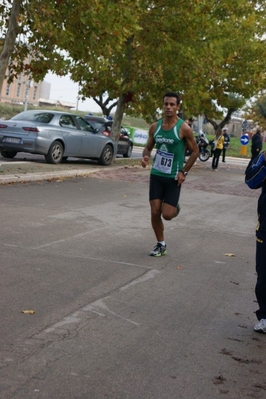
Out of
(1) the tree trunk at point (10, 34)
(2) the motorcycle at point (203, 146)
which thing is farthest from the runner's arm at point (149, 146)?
(2) the motorcycle at point (203, 146)

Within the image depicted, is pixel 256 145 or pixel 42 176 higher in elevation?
pixel 256 145

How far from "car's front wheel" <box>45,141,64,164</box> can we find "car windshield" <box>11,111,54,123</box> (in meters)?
0.75

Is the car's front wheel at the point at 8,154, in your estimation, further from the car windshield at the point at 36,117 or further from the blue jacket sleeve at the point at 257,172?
the blue jacket sleeve at the point at 257,172

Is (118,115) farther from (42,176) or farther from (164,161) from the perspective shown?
(164,161)

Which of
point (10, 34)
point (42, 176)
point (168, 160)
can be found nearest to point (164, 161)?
point (168, 160)

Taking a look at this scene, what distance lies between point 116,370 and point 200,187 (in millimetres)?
17279

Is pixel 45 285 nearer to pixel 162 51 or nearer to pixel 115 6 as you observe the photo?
pixel 115 6

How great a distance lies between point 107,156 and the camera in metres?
25.9

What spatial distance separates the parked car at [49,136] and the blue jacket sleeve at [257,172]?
15687 mm

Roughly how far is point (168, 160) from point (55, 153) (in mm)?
13294

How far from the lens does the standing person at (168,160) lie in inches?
371

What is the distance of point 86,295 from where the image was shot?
713 cm

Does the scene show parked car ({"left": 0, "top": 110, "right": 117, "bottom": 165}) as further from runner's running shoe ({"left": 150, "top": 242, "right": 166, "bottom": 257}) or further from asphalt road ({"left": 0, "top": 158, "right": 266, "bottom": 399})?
runner's running shoe ({"left": 150, "top": 242, "right": 166, "bottom": 257})

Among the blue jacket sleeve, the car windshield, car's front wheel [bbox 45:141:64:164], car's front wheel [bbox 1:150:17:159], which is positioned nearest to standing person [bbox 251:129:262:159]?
car's front wheel [bbox 45:141:64:164]
